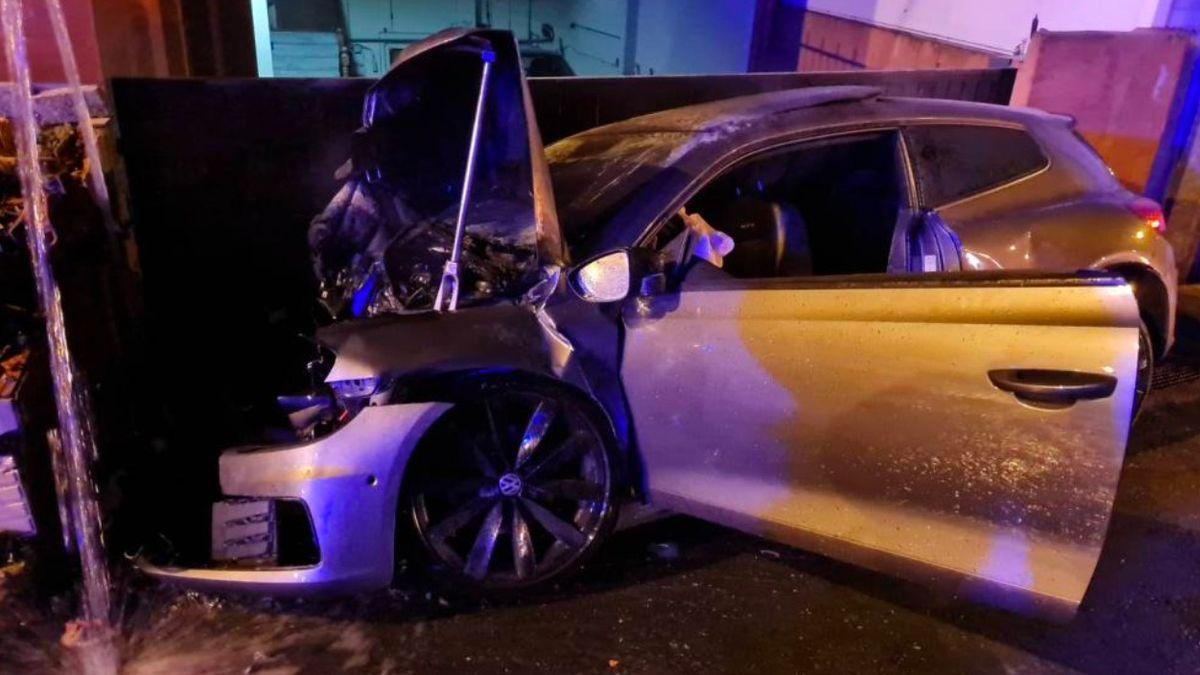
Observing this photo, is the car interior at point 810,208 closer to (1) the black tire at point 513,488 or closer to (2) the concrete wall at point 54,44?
(1) the black tire at point 513,488

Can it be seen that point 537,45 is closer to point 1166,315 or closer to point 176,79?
point 176,79

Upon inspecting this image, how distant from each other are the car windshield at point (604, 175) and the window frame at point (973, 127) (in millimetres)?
1032

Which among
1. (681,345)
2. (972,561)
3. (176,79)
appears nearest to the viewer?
(972,561)

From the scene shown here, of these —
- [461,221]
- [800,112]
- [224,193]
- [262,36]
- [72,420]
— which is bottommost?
[72,420]

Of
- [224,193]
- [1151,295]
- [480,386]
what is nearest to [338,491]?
[480,386]

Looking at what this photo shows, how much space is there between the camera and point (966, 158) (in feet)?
13.0

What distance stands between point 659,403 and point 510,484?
0.59m

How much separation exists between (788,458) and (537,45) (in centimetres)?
1569

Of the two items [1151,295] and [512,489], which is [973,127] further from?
[512,489]

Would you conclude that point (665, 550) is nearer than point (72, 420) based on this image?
No

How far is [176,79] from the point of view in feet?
15.0

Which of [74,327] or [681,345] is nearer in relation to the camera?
[681,345]

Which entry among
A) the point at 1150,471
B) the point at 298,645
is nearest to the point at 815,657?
the point at 298,645

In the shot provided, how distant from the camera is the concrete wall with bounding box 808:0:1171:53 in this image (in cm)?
712
